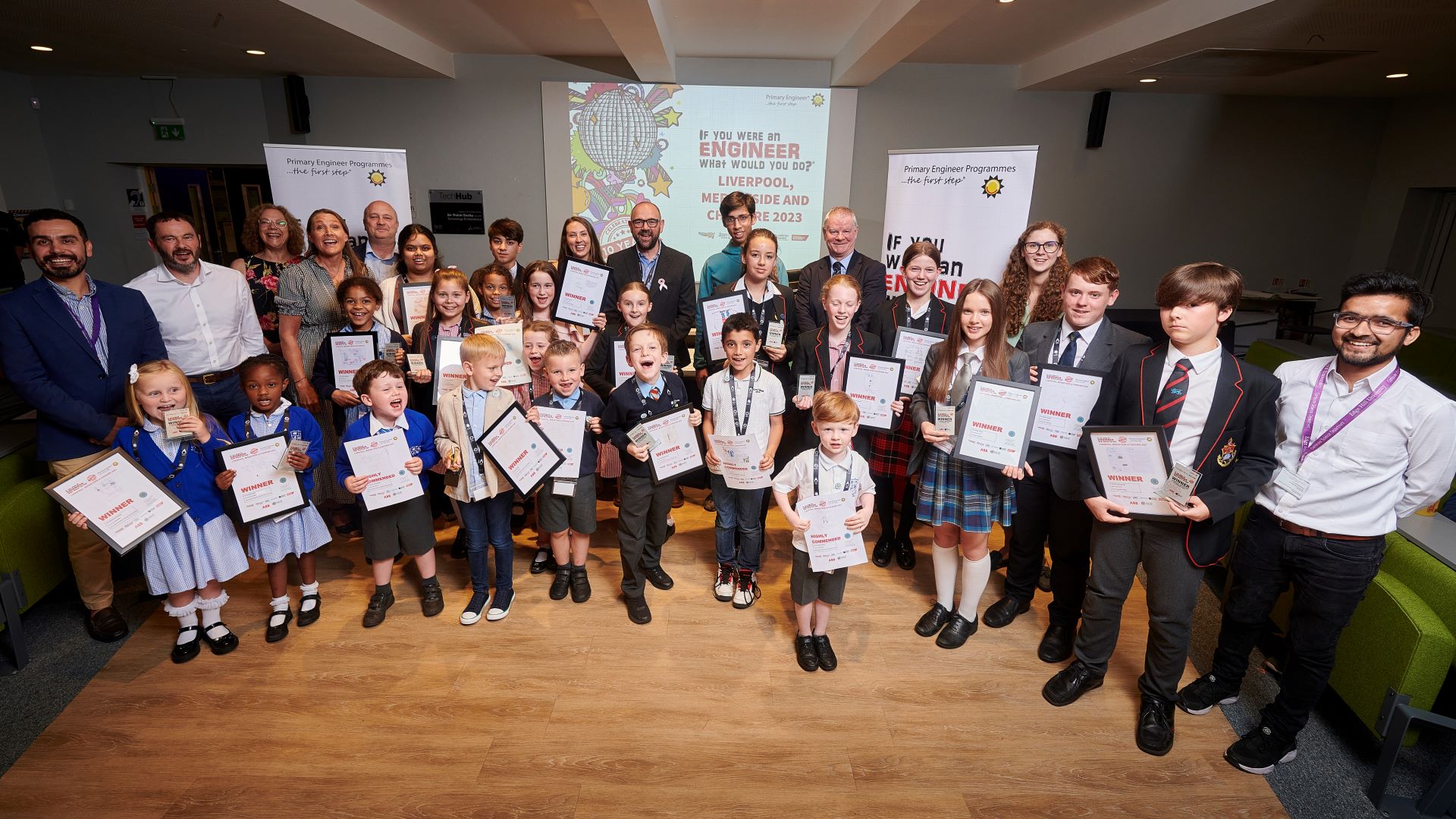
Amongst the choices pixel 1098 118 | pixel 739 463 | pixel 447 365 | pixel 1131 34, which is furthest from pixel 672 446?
pixel 1098 118

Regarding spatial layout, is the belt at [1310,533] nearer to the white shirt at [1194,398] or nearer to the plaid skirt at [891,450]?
the white shirt at [1194,398]

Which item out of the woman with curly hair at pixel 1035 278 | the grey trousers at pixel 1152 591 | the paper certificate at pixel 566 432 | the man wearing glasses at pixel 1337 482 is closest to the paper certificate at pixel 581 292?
the paper certificate at pixel 566 432

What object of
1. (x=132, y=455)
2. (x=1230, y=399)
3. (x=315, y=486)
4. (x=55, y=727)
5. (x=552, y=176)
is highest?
(x=552, y=176)

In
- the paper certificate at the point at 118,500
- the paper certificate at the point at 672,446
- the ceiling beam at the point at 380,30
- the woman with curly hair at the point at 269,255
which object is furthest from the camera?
the ceiling beam at the point at 380,30

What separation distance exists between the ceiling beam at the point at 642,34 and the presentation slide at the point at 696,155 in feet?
1.52

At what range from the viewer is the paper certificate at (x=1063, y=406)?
8.23 feet

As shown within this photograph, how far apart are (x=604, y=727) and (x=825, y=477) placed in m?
1.29

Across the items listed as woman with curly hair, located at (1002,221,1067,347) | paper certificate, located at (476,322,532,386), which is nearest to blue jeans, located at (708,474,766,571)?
paper certificate, located at (476,322,532,386)

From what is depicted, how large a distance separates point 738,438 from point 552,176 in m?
5.99

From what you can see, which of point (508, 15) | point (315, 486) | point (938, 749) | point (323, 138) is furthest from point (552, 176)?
point (938, 749)

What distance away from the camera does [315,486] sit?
3.68 meters

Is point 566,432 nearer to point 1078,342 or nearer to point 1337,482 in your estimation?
point 1078,342

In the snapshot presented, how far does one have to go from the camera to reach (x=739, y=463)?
2916 mm

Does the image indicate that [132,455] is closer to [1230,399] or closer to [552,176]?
[1230,399]
